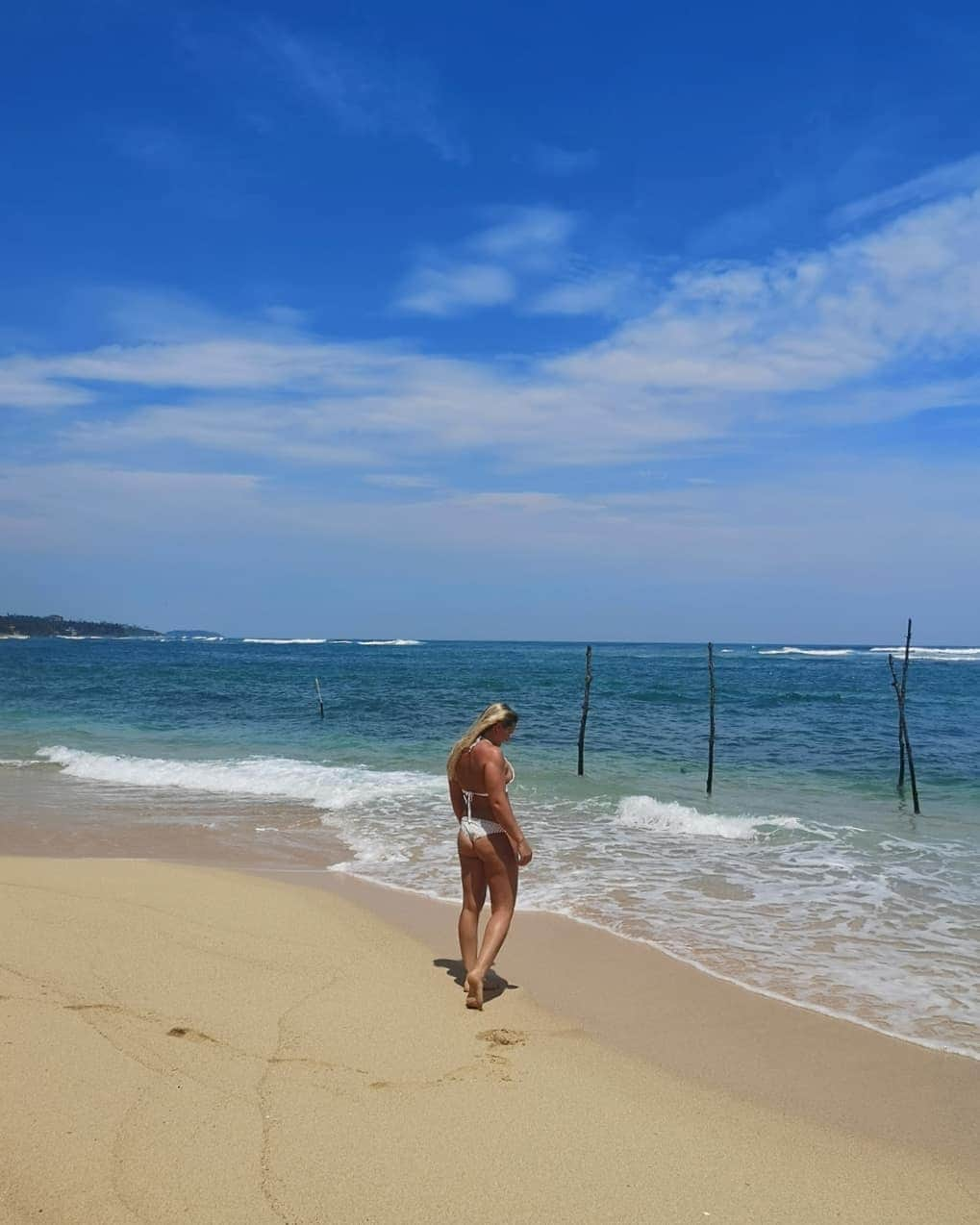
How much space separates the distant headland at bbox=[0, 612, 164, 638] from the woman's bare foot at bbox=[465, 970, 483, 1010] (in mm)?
156100

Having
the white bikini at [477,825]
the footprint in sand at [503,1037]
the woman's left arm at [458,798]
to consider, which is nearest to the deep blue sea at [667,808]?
the footprint in sand at [503,1037]

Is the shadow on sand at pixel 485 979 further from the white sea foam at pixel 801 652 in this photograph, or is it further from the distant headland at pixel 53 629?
the distant headland at pixel 53 629

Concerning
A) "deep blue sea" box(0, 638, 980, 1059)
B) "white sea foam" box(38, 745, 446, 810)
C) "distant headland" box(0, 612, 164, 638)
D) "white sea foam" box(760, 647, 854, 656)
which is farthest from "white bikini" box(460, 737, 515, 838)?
"distant headland" box(0, 612, 164, 638)

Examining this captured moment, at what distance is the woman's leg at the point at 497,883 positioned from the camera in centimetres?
577

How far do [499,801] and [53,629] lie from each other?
6997 inches

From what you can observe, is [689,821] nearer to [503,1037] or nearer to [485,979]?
[485,979]

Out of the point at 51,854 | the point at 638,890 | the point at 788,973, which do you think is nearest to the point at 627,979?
the point at 788,973

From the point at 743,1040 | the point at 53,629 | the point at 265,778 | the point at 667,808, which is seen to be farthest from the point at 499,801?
the point at 53,629

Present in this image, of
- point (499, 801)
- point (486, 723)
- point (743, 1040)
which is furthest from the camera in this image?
point (486, 723)

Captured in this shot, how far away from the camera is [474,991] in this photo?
5.64 metres

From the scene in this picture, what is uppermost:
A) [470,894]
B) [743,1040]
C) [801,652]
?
[801,652]

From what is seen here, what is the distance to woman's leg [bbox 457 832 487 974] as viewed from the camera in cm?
595

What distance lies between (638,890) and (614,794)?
647 centimetres

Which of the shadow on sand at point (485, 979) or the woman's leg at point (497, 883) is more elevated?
the woman's leg at point (497, 883)
